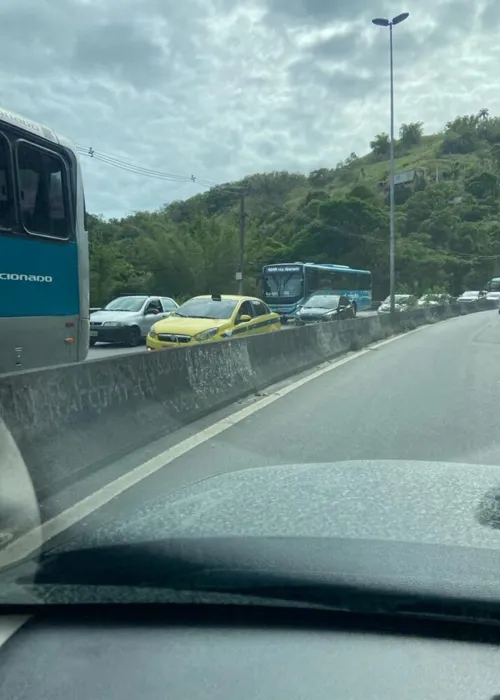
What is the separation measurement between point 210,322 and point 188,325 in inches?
19.9

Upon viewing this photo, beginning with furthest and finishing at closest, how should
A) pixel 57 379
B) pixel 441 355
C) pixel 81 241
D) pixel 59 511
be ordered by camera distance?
pixel 441 355 < pixel 81 241 < pixel 57 379 < pixel 59 511

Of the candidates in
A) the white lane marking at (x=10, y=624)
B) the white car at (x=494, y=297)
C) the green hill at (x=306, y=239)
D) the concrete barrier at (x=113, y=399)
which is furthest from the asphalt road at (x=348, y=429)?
the white car at (x=494, y=297)

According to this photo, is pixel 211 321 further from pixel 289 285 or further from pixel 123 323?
pixel 289 285

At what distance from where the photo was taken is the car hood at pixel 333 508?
2908 mm

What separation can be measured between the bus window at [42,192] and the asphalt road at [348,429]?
10.5ft

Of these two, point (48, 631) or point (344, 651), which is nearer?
point (344, 651)

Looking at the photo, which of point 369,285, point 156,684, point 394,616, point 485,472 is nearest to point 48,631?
point 156,684

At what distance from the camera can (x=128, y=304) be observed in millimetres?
26328

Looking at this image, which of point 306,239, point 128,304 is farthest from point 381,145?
point 128,304

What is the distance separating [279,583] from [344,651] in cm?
33

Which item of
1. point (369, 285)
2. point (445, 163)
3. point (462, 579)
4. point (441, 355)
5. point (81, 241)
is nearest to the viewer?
point (462, 579)

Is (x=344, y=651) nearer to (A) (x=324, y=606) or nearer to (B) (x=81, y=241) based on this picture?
(A) (x=324, y=606)

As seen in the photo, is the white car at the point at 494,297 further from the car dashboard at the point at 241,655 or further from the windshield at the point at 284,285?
the car dashboard at the point at 241,655

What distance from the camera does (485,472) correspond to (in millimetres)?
3961
